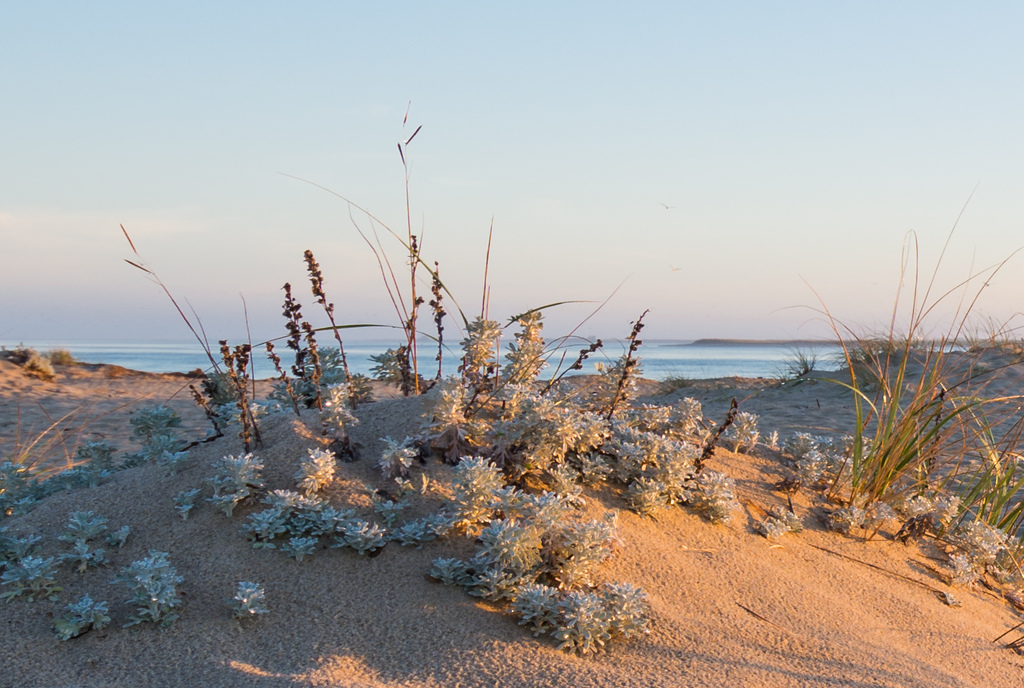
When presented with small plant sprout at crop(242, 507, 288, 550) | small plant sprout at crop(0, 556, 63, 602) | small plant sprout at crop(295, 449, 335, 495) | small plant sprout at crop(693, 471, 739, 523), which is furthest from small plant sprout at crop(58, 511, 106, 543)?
small plant sprout at crop(693, 471, 739, 523)

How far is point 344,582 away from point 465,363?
1.62 m

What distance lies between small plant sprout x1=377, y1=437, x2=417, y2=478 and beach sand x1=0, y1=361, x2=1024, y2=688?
0.15 metres

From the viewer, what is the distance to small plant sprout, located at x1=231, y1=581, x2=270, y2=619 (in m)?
2.72

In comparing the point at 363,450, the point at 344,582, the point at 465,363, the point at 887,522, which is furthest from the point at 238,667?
the point at 887,522

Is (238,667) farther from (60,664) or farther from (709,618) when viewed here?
(709,618)

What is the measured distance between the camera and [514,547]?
2.89 metres

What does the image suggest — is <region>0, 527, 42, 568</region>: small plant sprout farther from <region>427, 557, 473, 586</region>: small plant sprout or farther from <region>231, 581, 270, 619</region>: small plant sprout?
<region>427, 557, 473, 586</region>: small plant sprout

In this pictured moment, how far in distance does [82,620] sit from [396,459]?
56.6 inches

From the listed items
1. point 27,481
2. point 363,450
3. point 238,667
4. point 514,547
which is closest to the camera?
point 238,667

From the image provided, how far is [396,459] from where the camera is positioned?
3.54 metres

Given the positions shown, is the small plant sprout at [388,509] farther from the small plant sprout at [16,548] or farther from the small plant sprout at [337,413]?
the small plant sprout at [16,548]

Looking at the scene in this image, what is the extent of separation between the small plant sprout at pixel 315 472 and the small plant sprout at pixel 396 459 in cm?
26

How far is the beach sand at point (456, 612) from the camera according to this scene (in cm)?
249

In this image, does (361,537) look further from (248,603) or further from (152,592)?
(152,592)
